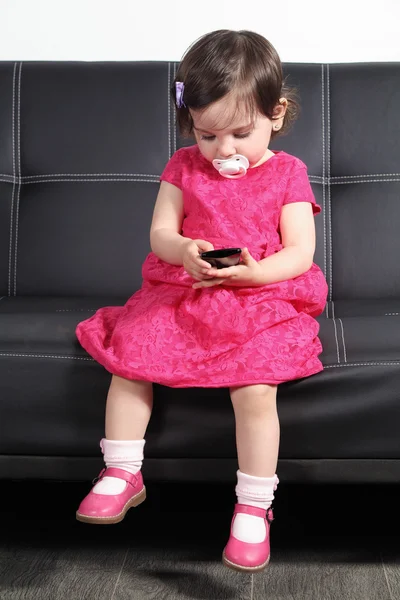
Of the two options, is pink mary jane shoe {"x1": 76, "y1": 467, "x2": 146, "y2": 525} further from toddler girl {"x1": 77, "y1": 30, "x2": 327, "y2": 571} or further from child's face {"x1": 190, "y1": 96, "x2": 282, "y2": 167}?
child's face {"x1": 190, "y1": 96, "x2": 282, "y2": 167}

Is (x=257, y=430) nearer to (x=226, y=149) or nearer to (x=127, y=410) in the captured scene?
(x=127, y=410)

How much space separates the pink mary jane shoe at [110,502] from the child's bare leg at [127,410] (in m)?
0.06

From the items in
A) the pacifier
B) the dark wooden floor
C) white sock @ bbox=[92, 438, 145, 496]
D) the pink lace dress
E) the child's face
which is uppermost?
the child's face

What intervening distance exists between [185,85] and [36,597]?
925 mm

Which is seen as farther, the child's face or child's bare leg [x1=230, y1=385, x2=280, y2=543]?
the child's face

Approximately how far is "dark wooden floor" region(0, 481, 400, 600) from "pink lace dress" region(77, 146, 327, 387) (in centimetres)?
36

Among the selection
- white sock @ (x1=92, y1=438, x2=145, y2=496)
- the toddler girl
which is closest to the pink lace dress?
the toddler girl

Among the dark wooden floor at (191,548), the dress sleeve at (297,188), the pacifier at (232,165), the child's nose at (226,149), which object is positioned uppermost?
the child's nose at (226,149)

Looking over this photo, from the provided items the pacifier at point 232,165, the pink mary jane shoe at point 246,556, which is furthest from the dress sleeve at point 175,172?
the pink mary jane shoe at point 246,556

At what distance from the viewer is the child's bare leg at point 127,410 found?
1.41m

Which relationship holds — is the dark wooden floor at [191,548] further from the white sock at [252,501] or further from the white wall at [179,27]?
the white wall at [179,27]

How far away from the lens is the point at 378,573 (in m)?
1.46

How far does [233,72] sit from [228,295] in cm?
39

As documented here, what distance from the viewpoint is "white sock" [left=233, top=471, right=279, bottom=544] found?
1.32 m
